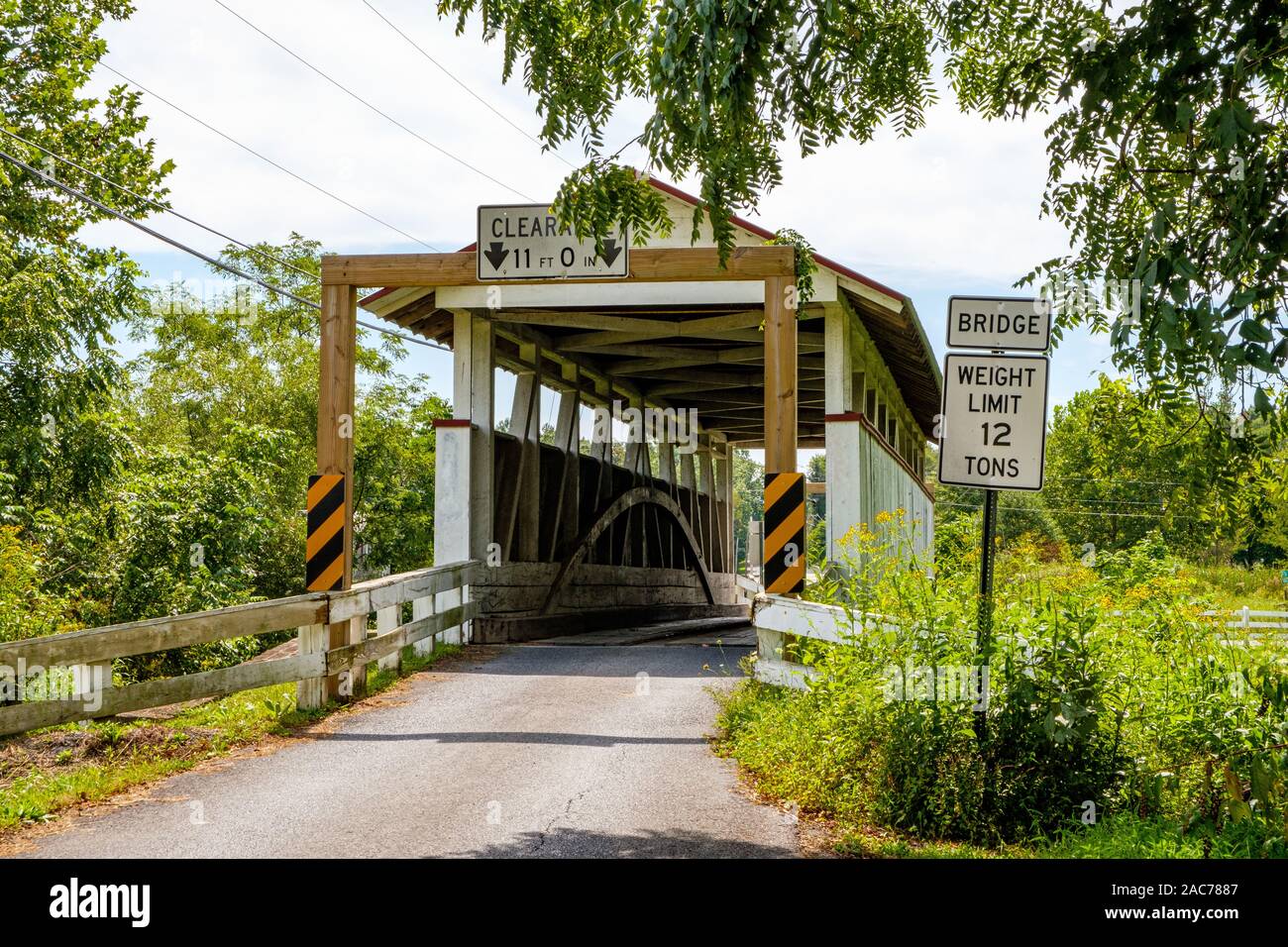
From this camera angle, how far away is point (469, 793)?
6098 millimetres

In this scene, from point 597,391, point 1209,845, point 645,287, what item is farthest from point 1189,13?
point 597,391

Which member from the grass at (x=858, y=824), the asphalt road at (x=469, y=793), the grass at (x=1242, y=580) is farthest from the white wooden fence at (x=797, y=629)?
the grass at (x=1242, y=580)

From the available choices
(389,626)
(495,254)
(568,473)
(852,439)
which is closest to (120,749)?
(389,626)

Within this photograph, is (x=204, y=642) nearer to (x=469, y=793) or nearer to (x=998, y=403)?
(x=469, y=793)

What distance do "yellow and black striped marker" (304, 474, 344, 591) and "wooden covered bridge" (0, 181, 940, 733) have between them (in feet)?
0.05

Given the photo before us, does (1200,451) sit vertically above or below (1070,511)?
above

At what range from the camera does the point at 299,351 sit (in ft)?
111

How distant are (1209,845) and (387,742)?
4.93 m

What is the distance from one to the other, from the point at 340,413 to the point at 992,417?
5669mm

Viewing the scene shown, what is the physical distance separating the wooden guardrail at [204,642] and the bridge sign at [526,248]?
2870 mm

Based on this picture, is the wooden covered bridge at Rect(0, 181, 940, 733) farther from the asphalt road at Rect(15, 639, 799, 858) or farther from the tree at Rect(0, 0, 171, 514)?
the tree at Rect(0, 0, 171, 514)

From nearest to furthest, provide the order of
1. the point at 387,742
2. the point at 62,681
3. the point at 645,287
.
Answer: the point at 62,681, the point at 387,742, the point at 645,287

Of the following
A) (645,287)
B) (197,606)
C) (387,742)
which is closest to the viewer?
(387,742)

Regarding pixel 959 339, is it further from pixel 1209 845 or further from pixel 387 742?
pixel 387 742
